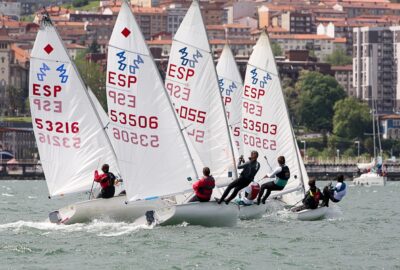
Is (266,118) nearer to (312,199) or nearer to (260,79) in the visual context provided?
(260,79)

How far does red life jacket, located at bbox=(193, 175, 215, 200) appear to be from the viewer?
133 ft

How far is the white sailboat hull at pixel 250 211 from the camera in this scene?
45.2 meters

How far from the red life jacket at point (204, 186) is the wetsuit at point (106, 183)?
2.48 metres

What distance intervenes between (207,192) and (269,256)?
4.97 metres

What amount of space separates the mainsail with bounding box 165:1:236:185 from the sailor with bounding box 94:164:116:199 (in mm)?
Answer: 2403

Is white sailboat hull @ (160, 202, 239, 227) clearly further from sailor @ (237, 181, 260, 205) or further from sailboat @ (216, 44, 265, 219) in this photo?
sailboat @ (216, 44, 265, 219)

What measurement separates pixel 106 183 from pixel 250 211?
15.3 ft

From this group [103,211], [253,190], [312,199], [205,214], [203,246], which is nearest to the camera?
[203,246]

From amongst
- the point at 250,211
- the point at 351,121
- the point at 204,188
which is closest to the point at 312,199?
the point at 250,211

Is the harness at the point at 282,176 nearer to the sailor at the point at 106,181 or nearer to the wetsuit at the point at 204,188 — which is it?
the wetsuit at the point at 204,188

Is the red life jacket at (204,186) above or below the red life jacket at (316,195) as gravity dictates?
above

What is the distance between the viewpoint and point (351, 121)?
185m

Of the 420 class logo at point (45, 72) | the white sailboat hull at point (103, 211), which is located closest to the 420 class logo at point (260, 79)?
the white sailboat hull at point (103, 211)

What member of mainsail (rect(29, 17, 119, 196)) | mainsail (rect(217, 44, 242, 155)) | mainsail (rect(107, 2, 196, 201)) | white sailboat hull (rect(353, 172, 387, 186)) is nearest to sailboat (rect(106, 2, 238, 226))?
mainsail (rect(107, 2, 196, 201))
